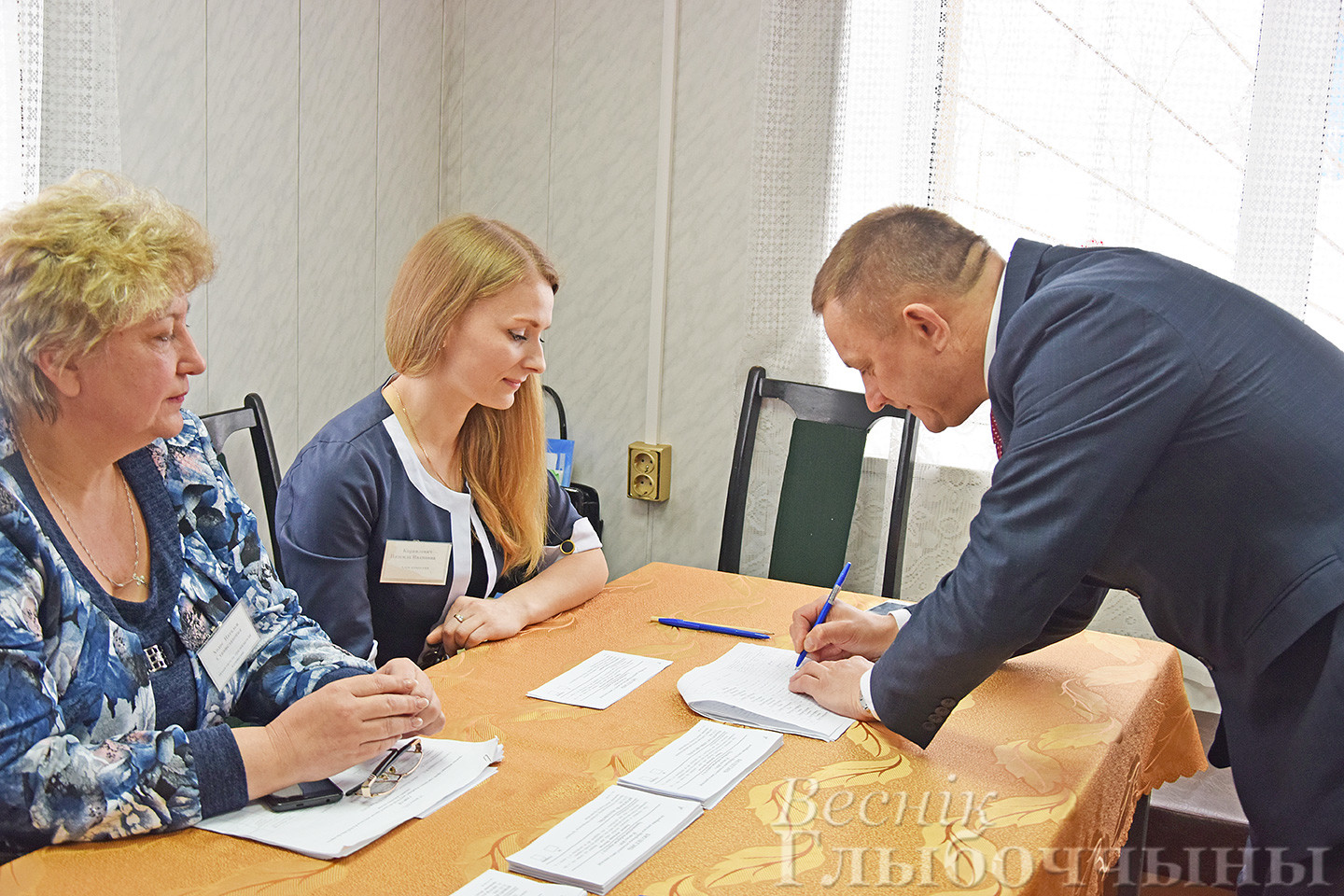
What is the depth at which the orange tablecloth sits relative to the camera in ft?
3.50

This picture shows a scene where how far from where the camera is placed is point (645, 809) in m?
1.21

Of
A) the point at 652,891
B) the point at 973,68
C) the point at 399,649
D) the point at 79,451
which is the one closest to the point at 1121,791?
the point at 652,891

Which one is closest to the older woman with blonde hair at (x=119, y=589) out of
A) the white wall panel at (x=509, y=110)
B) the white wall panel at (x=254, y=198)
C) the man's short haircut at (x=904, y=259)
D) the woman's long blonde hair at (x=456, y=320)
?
the woman's long blonde hair at (x=456, y=320)

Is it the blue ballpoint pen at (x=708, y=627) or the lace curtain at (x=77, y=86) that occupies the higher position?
the lace curtain at (x=77, y=86)

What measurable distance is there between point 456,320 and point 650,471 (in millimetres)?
1441

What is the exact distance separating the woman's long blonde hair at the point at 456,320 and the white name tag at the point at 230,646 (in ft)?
2.10

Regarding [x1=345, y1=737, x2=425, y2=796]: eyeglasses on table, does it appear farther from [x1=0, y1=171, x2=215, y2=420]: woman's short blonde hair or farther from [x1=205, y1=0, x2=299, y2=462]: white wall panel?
[x1=205, y1=0, x2=299, y2=462]: white wall panel

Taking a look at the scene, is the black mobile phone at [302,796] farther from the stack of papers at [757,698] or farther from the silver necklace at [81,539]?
the stack of papers at [757,698]

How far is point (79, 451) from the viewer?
1280 millimetres

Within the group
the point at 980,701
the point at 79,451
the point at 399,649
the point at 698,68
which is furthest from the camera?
the point at 698,68

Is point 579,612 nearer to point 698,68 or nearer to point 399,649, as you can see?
point 399,649

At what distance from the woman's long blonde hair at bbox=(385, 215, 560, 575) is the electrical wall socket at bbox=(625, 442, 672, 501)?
49.0 inches

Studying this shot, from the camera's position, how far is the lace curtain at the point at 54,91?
222cm

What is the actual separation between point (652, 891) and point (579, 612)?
951mm
